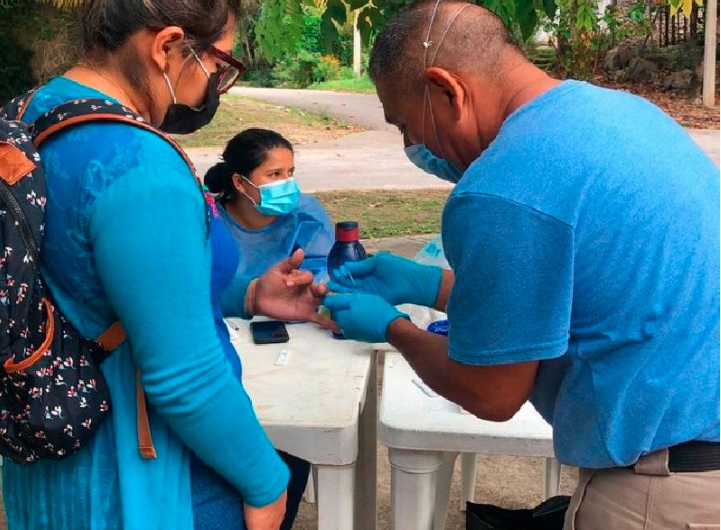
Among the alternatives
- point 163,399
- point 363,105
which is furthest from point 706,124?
point 163,399

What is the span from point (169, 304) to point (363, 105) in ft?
51.9

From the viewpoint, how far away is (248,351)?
224cm

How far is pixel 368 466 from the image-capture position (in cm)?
240

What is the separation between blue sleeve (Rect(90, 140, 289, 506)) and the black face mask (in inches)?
9.0

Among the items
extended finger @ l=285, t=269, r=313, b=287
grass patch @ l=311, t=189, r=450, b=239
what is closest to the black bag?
extended finger @ l=285, t=269, r=313, b=287

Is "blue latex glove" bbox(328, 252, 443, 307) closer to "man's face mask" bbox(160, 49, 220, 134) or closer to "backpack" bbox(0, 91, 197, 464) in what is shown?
"man's face mask" bbox(160, 49, 220, 134)

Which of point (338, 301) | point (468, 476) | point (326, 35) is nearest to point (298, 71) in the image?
point (326, 35)

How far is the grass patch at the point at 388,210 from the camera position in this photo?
6.80 meters

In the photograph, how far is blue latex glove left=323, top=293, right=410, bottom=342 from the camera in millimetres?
1729

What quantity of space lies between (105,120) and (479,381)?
66cm

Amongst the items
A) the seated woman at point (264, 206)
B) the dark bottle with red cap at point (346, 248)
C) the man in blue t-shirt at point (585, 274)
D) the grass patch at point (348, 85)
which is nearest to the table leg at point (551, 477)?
the dark bottle with red cap at point (346, 248)

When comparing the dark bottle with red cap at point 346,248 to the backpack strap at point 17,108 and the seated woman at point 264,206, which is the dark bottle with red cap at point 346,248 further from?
the backpack strap at point 17,108

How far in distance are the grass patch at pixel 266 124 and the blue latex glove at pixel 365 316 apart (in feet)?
33.0

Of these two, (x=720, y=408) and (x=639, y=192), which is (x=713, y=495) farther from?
(x=639, y=192)
